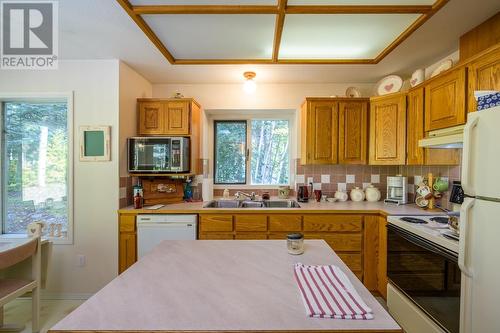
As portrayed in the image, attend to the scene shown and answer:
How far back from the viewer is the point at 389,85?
2.63 meters

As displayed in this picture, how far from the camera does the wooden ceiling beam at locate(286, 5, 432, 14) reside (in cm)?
151

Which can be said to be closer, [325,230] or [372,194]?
[325,230]

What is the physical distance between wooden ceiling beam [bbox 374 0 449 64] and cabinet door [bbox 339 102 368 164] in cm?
53

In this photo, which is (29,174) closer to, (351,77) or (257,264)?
(257,264)

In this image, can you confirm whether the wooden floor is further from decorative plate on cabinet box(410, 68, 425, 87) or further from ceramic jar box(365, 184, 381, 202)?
decorative plate on cabinet box(410, 68, 425, 87)

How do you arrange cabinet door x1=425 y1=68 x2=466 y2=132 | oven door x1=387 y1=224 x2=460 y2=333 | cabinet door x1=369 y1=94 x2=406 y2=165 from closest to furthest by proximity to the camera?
1. oven door x1=387 y1=224 x2=460 y2=333
2. cabinet door x1=425 y1=68 x2=466 y2=132
3. cabinet door x1=369 y1=94 x2=406 y2=165

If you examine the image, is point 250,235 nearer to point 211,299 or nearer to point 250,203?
point 250,203

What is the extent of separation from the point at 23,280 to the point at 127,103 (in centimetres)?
180

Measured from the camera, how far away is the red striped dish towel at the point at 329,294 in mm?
709

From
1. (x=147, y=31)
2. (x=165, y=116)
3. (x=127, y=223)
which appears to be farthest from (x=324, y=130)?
(x=127, y=223)

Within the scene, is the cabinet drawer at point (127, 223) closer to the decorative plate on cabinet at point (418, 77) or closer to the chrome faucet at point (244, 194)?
the chrome faucet at point (244, 194)

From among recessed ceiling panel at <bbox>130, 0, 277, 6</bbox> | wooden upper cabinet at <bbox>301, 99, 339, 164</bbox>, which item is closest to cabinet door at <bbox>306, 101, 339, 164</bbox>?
wooden upper cabinet at <bbox>301, 99, 339, 164</bbox>

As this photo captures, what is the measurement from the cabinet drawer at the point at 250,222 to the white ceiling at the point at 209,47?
163 centimetres

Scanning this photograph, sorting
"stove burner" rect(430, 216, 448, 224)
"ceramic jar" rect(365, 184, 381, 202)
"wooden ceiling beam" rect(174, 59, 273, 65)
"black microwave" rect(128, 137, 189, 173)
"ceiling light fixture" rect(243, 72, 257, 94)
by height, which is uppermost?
"wooden ceiling beam" rect(174, 59, 273, 65)
